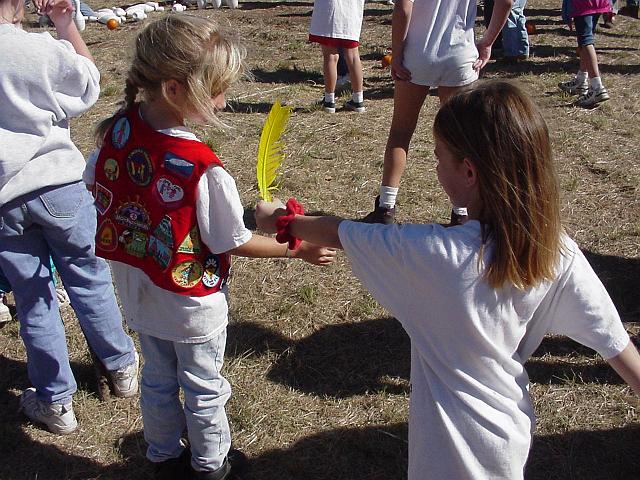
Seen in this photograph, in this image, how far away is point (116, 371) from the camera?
319 centimetres

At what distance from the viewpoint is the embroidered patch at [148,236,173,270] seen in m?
2.16

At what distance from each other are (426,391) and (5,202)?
1.68 m

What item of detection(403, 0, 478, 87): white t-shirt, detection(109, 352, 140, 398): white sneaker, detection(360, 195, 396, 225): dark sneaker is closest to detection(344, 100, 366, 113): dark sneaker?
detection(360, 195, 396, 225): dark sneaker

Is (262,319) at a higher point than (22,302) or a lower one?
lower

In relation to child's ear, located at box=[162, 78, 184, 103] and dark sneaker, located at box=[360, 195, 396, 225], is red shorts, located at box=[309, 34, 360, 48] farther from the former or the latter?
child's ear, located at box=[162, 78, 184, 103]

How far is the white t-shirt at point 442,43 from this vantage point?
4156 millimetres

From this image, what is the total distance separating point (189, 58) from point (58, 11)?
0.90m

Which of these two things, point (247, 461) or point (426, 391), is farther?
point (247, 461)

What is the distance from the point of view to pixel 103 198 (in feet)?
7.43

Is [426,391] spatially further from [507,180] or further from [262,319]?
[262,319]

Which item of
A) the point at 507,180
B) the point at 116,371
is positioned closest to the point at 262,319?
the point at 116,371

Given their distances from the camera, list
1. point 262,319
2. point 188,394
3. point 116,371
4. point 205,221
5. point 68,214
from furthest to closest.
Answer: point 262,319
point 116,371
point 68,214
point 188,394
point 205,221

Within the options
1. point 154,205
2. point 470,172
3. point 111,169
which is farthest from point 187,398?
point 470,172

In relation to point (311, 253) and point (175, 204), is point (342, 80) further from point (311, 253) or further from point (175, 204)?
point (175, 204)
